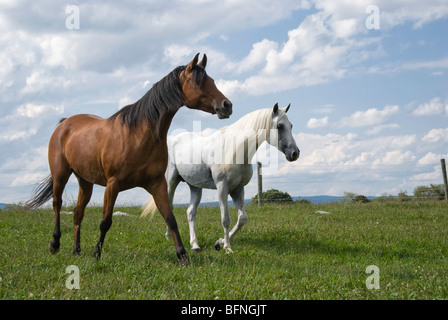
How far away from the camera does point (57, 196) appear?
25.2ft

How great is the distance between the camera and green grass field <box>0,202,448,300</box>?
4.90 meters

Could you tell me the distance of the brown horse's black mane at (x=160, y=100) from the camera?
593cm

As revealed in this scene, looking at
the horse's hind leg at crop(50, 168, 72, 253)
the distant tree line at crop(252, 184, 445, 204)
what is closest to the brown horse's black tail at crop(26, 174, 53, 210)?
the horse's hind leg at crop(50, 168, 72, 253)

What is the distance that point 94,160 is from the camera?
21.6ft

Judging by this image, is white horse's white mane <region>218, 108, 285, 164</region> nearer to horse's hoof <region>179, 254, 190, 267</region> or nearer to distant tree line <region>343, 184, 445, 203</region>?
horse's hoof <region>179, 254, 190, 267</region>

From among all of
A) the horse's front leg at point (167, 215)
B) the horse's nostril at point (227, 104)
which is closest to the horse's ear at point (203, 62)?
the horse's nostril at point (227, 104)

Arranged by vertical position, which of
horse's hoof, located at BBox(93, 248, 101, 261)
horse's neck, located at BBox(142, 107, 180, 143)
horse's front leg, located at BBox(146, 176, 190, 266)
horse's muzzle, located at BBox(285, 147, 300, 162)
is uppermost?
horse's neck, located at BBox(142, 107, 180, 143)

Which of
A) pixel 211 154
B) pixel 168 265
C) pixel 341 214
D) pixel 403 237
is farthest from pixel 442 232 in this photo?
pixel 168 265

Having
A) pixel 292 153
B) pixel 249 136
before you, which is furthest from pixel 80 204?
pixel 292 153

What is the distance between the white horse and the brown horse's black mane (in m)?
2.00

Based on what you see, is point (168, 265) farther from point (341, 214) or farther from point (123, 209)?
point (123, 209)

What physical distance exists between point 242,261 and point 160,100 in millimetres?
2811

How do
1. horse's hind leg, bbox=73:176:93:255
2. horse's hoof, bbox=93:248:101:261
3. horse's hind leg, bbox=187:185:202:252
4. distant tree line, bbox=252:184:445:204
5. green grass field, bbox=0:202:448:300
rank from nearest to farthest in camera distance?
green grass field, bbox=0:202:448:300
horse's hoof, bbox=93:248:101:261
horse's hind leg, bbox=73:176:93:255
horse's hind leg, bbox=187:185:202:252
distant tree line, bbox=252:184:445:204
